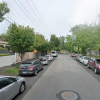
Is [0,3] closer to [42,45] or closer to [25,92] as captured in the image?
[25,92]

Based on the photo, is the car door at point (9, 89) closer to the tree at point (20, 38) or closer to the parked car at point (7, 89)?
the parked car at point (7, 89)

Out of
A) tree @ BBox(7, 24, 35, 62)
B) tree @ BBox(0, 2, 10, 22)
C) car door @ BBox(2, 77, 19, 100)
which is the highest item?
tree @ BBox(0, 2, 10, 22)

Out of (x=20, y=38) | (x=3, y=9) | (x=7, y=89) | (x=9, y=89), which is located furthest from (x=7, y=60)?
(x=7, y=89)

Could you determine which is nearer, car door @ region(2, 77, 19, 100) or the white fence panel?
car door @ region(2, 77, 19, 100)

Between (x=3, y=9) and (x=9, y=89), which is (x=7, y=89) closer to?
(x=9, y=89)

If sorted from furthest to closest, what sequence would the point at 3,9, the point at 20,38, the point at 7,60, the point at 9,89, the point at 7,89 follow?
the point at 7,60 < the point at 20,38 < the point at 3,9 < the point at 9,89 < the point at 7,89

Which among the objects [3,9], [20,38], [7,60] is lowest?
[7,60]

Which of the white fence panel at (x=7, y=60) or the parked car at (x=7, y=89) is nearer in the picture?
the parked car at (x=7, y=89)

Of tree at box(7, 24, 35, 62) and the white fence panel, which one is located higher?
tree at box(7, 24, 35, 62)

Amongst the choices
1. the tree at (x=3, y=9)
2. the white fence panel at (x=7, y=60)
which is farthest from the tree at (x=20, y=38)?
the tree at (x=3, y=9)

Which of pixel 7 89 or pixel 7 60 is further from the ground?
pixel 7 60

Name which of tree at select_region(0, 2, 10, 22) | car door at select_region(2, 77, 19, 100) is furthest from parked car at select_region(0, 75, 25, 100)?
tree at select_region(0, 2, 10, 22)

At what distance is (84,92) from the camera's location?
5395mm

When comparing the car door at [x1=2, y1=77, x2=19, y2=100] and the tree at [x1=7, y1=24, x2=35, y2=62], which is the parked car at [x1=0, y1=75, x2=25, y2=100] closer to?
the car door at [x1=2, y1=77, x2=19, y2=100]
